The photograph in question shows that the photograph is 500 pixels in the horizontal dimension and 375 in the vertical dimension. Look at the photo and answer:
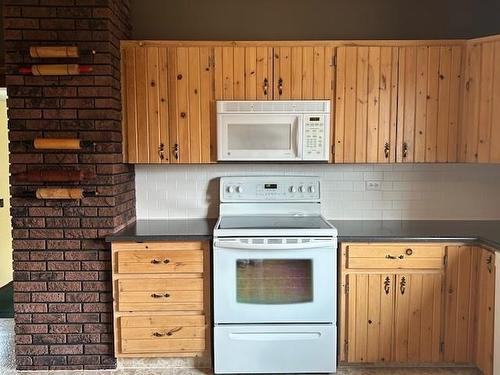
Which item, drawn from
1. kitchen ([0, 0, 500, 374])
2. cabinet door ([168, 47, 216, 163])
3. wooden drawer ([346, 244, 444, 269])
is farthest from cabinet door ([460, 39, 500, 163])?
cabinet door ([168, 47, 216, 163])

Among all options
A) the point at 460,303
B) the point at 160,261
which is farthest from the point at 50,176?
the point at 460,303

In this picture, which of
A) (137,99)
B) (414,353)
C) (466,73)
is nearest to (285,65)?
(137,99)

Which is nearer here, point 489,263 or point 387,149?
point 489,263

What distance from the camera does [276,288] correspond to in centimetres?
245

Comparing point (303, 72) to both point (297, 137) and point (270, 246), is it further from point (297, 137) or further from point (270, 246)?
point (270, 246)

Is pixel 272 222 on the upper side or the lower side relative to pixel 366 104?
lower

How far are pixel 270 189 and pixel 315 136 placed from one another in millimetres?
551

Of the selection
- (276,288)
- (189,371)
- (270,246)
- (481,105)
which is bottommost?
(189,371)

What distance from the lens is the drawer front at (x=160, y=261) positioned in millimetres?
2467

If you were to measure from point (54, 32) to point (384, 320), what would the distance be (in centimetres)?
276

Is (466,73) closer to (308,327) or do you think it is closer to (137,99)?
(308,327)

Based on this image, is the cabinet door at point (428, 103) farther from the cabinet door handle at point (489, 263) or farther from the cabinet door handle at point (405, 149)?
the cabinet door handle at point (489, 263)

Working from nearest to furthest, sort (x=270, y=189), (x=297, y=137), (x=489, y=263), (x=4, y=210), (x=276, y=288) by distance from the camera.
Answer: (x=489, y=263) → (x=276, y=288) → (x=297, y=137) → (x=270, y=189) → (x=4, y=210)

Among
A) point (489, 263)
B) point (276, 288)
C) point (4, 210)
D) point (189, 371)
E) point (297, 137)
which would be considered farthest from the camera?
point (4, 210)
